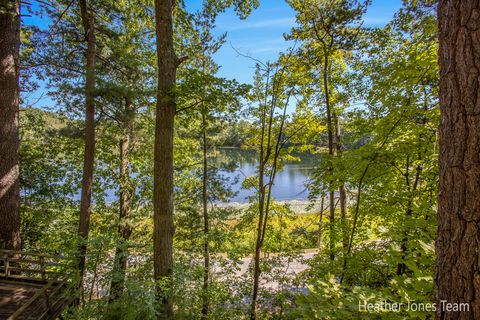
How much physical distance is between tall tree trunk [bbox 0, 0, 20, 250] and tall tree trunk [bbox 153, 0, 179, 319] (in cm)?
322

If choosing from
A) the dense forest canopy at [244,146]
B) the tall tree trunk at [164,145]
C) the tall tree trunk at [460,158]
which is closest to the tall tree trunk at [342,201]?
the dense forest canopy at [244,146]

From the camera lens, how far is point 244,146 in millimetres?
8078

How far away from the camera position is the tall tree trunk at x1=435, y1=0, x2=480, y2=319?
919 millimetres

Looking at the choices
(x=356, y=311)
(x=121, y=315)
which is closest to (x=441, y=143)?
(x=356, y=311)

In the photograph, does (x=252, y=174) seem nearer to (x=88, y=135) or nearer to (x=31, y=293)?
(x=88, y=135)

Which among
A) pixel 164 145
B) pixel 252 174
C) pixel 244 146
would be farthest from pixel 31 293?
pixel 252 174

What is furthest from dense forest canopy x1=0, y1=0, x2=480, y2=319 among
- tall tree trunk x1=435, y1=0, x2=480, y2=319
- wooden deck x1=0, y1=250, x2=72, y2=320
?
wooden deck x1=0, y1=250, x2=72, y2=320

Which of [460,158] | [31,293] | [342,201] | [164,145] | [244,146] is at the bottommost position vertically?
[31,293]

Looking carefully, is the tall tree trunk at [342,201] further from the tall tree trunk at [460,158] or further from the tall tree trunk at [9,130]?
the tall tree trunk at [9,130]

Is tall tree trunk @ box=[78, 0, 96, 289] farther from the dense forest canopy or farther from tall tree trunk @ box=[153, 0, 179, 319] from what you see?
tall tree trunk @ box=[153, 0, 179, 319]

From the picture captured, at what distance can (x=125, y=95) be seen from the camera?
464 cm

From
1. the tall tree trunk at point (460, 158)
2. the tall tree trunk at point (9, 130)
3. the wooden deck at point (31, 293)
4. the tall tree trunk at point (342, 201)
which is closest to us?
the tall tree trunk at point (460, 158)

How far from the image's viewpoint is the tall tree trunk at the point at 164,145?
139 inches

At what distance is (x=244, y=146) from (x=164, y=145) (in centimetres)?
469
